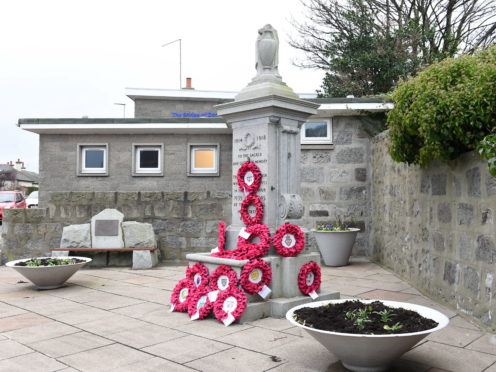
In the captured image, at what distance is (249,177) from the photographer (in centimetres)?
521

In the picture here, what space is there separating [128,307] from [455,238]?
3685 millimetres

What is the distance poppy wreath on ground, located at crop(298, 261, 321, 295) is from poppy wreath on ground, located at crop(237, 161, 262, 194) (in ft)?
3.36

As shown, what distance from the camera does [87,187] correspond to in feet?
34.3

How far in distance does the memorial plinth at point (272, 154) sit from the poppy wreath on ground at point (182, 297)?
290mm

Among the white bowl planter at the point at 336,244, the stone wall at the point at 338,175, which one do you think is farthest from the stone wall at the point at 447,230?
the stone wall at the point at 338,175

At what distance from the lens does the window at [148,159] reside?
34.1 feet

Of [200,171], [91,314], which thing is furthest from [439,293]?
[200,171]

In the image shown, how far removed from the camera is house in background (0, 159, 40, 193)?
1733 inches

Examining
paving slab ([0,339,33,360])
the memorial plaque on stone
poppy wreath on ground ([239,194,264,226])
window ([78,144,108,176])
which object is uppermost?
window ([78,144,108,176])

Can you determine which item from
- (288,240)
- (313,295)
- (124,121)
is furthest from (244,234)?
(124,121)

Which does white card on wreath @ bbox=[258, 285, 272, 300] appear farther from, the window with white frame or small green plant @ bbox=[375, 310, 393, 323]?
the window with white frame

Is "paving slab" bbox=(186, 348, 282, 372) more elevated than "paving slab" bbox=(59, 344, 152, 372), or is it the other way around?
"paving slab" bbox=(186, 348, 282, 372)

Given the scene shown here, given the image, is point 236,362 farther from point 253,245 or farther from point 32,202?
point 32,202

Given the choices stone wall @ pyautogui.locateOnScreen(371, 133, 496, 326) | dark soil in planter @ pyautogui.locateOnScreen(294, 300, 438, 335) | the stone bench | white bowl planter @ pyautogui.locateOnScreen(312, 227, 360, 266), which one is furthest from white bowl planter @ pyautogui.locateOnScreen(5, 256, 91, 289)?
stone wall @ pyautogui.locateOnScreen(371, 133, 496, 326)
